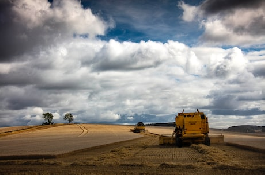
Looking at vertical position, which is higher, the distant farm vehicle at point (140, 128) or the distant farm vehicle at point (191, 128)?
the distant farm vehicle at point (191, 128)

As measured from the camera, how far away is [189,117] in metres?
27.7

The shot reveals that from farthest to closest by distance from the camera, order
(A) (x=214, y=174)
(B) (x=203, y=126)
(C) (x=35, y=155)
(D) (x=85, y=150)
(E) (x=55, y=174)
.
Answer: (B) (x=203, y=126)
(D) (x=85, y=150)
(C) (x=35, y=155)
(E) (x=55, y=174)
(A) (x=214, y=174)

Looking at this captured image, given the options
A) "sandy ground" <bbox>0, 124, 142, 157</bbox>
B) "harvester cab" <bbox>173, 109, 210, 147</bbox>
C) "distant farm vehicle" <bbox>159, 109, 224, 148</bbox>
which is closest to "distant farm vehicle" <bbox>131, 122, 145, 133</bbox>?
"sandy ground" <bbox>0, 124, 142, 157</bbox>

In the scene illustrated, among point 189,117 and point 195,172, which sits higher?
point 189,117

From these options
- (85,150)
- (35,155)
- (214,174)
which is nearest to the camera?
(214,174)

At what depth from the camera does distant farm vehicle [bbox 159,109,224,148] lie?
26381 mm

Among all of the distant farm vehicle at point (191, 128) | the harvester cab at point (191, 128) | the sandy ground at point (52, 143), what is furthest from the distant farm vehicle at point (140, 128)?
the harvester cab at point (191, 128)

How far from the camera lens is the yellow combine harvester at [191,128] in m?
26.4

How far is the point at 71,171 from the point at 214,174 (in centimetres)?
566

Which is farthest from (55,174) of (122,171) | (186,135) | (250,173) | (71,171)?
(186,135)

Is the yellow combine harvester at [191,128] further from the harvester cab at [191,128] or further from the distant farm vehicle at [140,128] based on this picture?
the distant farm vehicle at [140,128]

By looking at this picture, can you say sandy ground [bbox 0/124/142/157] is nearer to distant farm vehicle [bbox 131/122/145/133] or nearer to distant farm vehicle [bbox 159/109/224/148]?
distant farm vehicle [bbox 159/109/224/148]

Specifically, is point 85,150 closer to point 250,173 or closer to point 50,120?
point 250,173

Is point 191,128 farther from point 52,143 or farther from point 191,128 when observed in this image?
point 52,143
